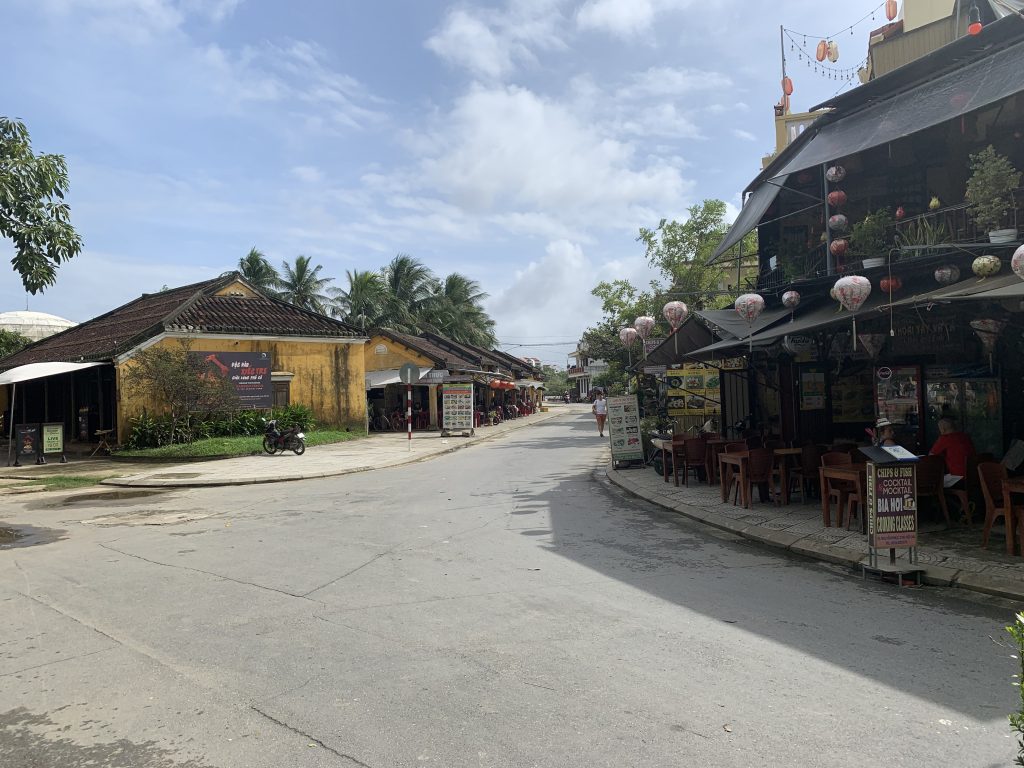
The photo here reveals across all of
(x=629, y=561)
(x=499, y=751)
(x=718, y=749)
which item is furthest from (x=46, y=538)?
(x=718, y=749)

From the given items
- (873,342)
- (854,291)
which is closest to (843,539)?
(854,291)

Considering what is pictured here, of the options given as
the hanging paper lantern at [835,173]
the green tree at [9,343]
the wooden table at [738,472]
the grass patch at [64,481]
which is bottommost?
the grass patch at [64,481]

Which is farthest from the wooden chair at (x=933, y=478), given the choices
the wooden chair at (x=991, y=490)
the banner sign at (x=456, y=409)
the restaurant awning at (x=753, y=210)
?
the banner sign at (x=456, y=409)

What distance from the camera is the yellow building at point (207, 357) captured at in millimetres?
21609

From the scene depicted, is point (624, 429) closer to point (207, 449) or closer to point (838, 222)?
point (838, 222)

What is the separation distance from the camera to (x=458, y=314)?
5294cm

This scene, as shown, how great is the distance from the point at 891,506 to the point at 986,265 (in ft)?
11.7

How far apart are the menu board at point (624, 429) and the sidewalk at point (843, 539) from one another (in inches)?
148

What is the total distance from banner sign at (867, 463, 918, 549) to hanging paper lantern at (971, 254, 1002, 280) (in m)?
3.10

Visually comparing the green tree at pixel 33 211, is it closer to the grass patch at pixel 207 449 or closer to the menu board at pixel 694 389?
the grass patch at pixel 207 449

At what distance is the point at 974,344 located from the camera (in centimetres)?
1013

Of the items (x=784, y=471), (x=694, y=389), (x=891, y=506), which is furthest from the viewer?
(x=694, y=389)

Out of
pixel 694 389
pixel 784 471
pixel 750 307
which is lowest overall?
pixel 784 471

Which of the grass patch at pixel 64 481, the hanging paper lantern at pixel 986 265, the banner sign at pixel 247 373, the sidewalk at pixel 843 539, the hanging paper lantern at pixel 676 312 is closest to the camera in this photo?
the sidewalk at pixel 843 539
